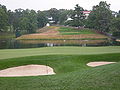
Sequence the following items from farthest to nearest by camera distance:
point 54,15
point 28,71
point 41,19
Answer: point 54,15, point 41,19, point 28,71

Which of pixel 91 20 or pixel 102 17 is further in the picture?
pixel 91 20

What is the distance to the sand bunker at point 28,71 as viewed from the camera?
10.8m

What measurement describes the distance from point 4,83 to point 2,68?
4.99 metres

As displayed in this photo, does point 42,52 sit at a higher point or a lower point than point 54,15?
lower

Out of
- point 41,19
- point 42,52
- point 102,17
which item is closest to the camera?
point 42,52

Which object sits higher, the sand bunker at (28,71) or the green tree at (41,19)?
the green tree at (41,19)

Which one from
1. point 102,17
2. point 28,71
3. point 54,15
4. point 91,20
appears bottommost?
point 28,71

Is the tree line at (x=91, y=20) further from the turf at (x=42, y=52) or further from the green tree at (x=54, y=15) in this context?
the turf at (x=42, y=52)

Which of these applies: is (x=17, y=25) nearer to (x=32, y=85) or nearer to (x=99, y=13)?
(x=99, y=13)

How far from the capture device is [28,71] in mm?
11383

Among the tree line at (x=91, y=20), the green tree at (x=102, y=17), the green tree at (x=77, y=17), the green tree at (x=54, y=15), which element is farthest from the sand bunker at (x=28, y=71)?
the green tree at (x=54, y=15)

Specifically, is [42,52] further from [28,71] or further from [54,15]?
[54,15]

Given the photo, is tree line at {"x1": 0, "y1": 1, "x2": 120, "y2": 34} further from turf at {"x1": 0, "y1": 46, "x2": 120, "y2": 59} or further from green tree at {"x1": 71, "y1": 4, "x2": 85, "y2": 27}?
turf at {"x1": 0, "y1": 46, "x2": 120, "y2": 59}

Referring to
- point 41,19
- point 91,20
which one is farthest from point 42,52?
point 41,19
